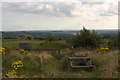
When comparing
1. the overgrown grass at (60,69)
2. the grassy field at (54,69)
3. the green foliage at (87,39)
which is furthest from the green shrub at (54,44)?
the overgrown grass at (60,69)

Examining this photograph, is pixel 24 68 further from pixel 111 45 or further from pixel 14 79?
pixel 111 45

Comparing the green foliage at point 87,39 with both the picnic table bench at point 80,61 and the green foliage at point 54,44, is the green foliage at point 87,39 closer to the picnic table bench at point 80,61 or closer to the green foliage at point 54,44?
the green foliage at point 54,44

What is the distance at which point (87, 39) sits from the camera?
14.0 metres

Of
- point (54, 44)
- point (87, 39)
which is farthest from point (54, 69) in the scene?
point (54, 44)

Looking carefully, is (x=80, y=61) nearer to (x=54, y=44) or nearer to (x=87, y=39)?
(x=87, y=39)

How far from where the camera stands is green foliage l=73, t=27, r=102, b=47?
1399 cm

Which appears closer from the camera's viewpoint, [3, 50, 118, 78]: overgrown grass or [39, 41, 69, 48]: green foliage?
[3, 50, 118, 78]: overgrown grass

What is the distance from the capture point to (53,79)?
5488 millimetres

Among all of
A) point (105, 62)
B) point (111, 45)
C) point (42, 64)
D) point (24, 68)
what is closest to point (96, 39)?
point (111, 45)

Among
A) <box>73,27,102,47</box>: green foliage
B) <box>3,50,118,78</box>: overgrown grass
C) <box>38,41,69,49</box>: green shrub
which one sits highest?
<box>73,27,102,47</box>: green foliage

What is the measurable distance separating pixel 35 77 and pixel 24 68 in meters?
1.07

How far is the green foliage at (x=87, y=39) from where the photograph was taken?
14.0 meters

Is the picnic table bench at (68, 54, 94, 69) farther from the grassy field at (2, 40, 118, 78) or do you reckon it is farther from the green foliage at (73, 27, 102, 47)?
the green foliage at (73, 27, 102, 47)

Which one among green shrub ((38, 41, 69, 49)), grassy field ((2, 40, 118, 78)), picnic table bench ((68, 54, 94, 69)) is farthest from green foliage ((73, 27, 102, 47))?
grassy field ((2, 40, 118, 78))
